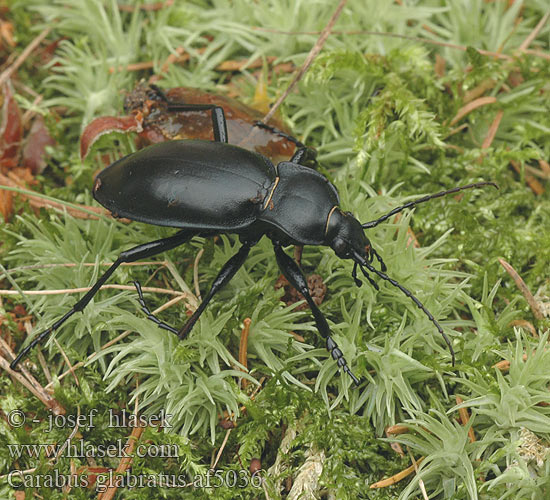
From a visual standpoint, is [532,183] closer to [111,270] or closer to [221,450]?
[221,450]

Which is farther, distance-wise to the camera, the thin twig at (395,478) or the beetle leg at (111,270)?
the beetle leg at (111,270)

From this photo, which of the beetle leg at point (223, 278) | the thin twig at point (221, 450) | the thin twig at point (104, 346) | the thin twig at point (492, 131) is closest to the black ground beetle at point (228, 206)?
the beetle leg at point (223, 278)

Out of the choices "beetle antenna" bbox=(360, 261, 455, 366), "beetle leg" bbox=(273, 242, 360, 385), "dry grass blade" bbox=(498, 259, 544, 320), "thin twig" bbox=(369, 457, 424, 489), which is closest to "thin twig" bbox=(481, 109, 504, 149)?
"dry grass blade" bbox=(498, 259, 544, 320)

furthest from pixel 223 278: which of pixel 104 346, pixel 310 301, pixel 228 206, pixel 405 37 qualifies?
pixel 405 37

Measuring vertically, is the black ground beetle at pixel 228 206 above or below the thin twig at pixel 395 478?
above

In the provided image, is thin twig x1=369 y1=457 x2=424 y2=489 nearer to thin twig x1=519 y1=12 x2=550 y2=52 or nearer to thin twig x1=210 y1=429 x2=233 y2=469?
thin twig x1=210 y1=429 x2=233 y2=469

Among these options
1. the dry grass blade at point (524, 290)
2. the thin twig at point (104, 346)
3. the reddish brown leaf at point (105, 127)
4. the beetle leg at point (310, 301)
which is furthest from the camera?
the reddish brown leaf at point (105, 127)

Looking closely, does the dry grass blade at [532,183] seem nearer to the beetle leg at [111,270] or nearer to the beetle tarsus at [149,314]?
the beetle leg at [111,270]

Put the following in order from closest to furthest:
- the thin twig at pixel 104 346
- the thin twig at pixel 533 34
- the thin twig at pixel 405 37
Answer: the thin twig at pixel 104 346 → the thin twig at pixel 405 37 → the thin twig at pixel 533 34
